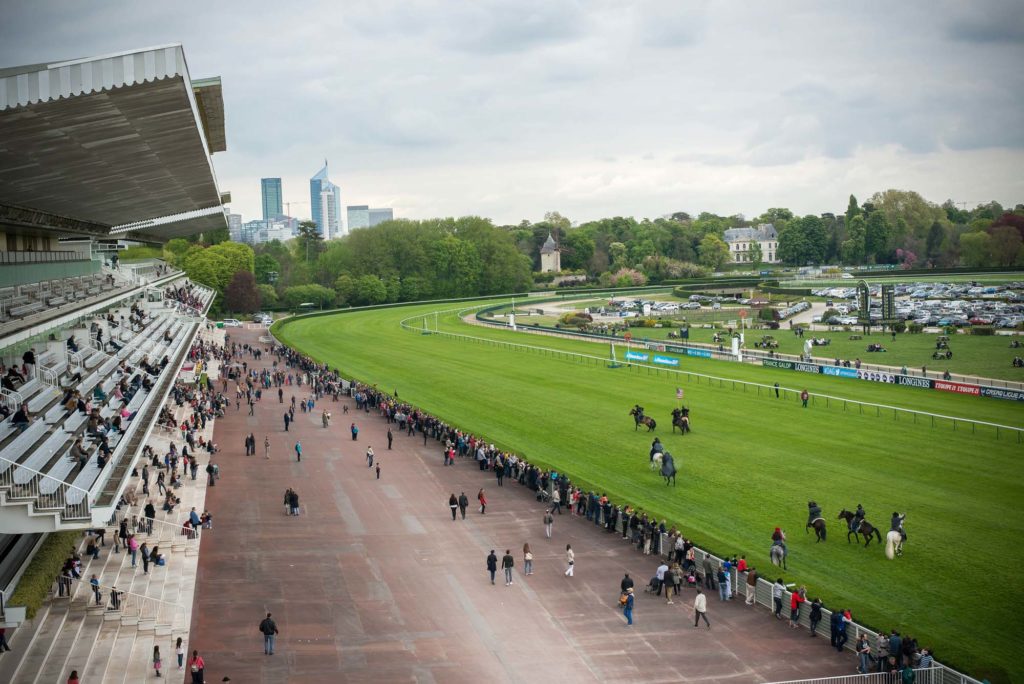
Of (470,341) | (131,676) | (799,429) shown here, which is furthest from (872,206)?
(131,676)

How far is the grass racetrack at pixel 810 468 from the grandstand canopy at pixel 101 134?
1611 cm

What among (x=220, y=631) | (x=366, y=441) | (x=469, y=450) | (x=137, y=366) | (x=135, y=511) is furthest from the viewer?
(x=366, y=441)

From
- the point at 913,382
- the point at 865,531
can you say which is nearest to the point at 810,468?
the point at 865,531

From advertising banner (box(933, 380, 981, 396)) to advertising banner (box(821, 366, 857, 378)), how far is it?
15.7 feet

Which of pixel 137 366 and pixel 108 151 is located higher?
pixel 108 151

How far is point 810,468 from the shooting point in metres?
30.7

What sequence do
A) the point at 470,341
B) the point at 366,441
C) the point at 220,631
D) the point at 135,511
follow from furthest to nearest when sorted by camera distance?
the point at 470,341 → the point at 366,441 → the point at 135,511 → the point at 220,631

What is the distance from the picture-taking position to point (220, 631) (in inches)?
736

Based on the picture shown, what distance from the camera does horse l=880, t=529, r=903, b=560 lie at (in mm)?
22422

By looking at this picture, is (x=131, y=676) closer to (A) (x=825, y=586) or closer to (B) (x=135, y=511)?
(B) (x=135, y=511)

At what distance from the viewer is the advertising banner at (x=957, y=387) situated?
4312 cm

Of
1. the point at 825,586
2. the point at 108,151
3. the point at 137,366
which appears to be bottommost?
the point at 825,586

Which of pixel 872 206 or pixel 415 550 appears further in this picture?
pixel 872 206

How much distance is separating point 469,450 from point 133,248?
341 feet
